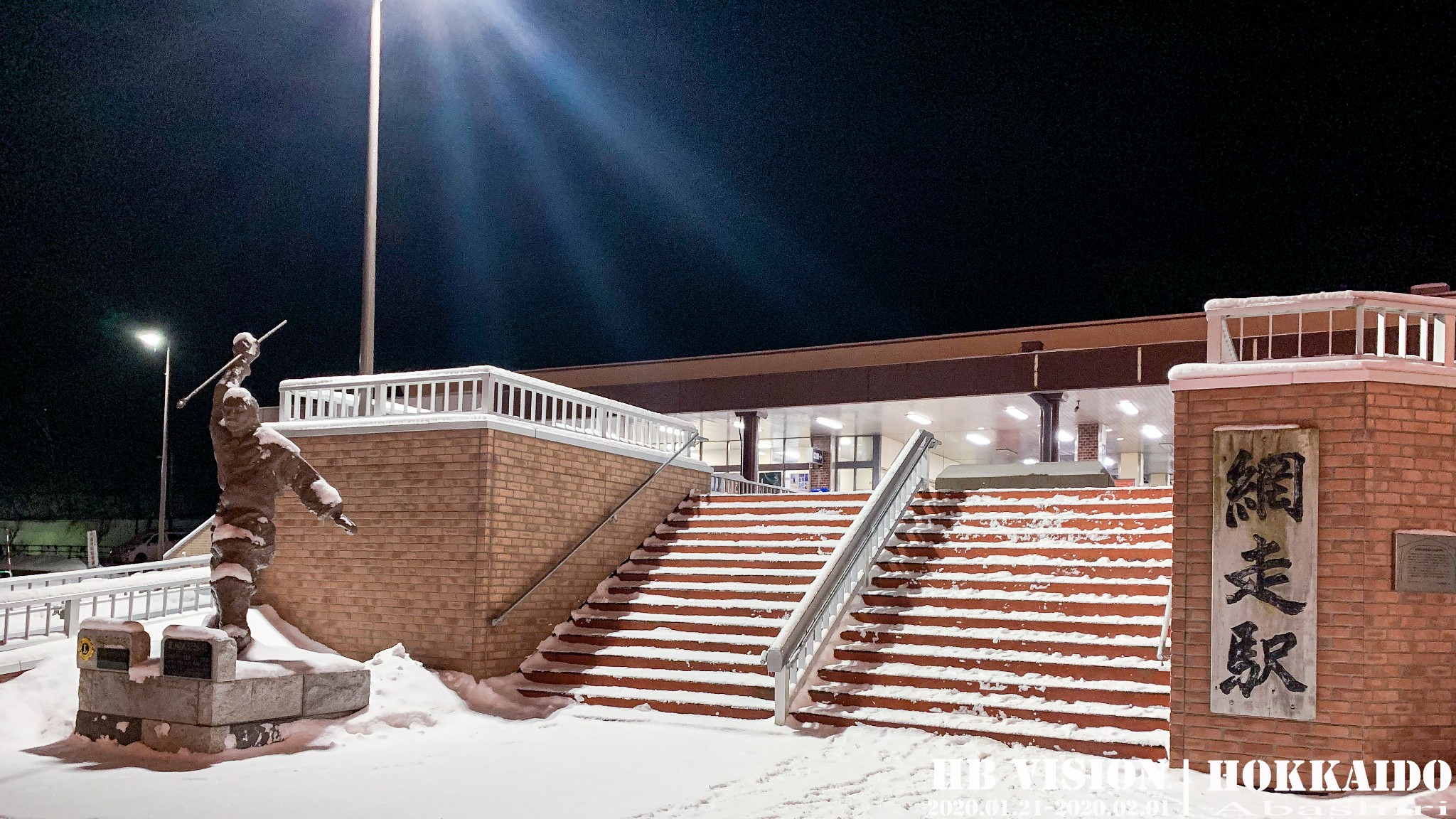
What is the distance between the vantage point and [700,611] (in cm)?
1366

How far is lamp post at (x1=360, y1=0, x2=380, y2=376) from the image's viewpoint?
14.0 meters

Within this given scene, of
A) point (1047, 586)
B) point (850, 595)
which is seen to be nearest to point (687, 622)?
point (850, 595)

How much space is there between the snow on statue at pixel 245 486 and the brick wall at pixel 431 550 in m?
2.23

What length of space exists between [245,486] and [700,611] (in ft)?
19.0

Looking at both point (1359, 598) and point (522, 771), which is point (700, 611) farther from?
point (1359, 598)

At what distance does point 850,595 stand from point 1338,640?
5580 millimetres

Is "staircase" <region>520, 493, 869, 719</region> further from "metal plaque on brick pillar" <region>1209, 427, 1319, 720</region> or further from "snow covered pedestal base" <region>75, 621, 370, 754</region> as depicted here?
"metal plaque on brick pillar" <region>1209, 427, 1319, 720</region>

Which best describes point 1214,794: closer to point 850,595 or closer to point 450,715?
point 850,595

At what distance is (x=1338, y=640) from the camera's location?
830 cm

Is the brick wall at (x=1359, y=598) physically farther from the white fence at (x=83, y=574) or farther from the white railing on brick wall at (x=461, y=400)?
the white fence at (x=83, y=574)

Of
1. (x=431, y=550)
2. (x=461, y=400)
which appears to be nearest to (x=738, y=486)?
(x=461, y=400)

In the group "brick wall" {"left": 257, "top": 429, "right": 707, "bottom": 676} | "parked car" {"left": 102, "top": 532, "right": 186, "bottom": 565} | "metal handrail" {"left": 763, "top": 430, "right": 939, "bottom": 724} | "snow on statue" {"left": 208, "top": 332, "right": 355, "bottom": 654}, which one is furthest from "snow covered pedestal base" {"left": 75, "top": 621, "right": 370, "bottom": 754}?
"parked car" {"left": 102, "top": 532, "right": 186, "bottom": 565}

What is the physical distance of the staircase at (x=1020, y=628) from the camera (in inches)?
402

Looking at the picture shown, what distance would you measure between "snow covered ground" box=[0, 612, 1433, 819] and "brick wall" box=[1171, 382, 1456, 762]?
0.50m
